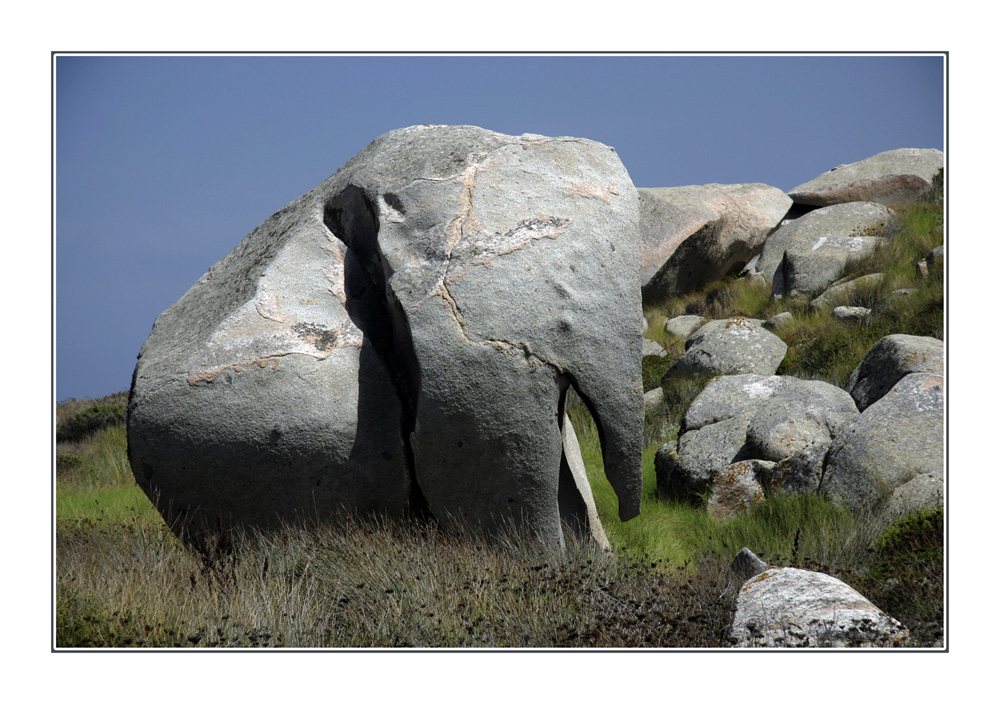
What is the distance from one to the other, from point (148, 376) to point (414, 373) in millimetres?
1517

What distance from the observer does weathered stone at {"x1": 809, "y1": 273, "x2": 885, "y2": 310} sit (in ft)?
37.7

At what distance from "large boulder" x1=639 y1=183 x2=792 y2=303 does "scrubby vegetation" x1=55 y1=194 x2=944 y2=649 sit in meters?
7.96

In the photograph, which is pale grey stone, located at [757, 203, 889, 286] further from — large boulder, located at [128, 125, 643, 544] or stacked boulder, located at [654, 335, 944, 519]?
large boulder, located at [128, 125, 643, 544]

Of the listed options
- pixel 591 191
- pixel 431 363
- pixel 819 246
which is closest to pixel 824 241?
Answer: pixel 819 246

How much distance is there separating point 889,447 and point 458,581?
2.79 m

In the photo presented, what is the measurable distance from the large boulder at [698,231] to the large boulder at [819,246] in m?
0.43

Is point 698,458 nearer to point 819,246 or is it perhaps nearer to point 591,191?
point 591,191

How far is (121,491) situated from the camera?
8.45m

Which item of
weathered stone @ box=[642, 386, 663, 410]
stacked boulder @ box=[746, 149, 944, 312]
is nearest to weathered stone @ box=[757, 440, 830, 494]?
weathered stone @ box=[642, 386, 663, 410]

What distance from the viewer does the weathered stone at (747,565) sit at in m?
4.30

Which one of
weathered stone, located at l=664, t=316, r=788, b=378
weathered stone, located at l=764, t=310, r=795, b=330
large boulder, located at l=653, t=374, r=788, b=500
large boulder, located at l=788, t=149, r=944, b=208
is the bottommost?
large boulder, located at l=653, t=374, r=788, b=500

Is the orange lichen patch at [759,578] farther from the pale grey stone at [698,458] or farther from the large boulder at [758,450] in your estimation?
the pale grey stone at [698,458]

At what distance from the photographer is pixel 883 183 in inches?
665

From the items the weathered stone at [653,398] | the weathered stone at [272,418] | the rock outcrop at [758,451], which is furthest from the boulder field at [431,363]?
the weathered stone at [653,398]
